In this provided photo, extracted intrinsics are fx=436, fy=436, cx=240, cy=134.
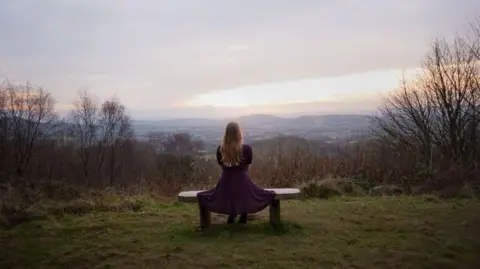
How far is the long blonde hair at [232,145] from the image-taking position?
550 centimetres

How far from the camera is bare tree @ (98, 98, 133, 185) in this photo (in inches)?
1287

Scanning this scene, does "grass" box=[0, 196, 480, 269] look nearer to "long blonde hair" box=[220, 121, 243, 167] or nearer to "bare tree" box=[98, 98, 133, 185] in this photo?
"long blonde hair" box=[220, 121, 243, 167]

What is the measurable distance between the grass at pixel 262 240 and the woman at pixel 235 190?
12.4 inches

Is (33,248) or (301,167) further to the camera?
(301,167)

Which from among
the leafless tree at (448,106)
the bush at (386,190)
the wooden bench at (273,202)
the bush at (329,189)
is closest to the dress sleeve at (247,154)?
the wooden bench at (273,202)

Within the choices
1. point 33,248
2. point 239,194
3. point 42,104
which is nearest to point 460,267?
point 239,194

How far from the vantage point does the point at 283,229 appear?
5.52 metres

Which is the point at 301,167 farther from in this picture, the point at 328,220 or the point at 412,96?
the point at 412,96

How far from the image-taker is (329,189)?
8.77 meters

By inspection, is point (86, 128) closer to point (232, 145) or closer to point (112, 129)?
point (112, 129)

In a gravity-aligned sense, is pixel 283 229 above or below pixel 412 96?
below

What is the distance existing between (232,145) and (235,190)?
0.57 meters

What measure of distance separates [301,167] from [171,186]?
3.19 meters

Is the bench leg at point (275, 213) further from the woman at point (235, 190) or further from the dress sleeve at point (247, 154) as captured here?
the dress sleeve at point (247, 154)
